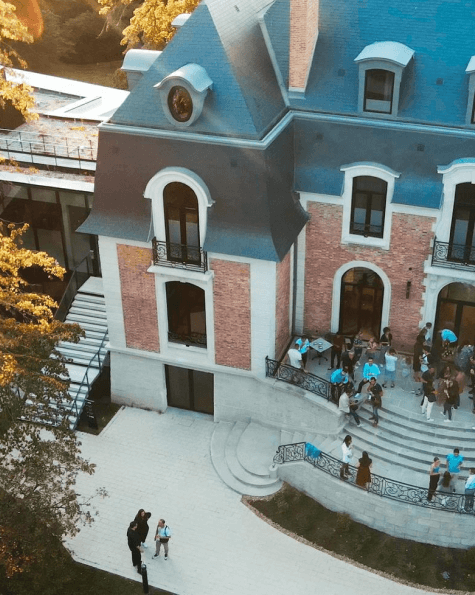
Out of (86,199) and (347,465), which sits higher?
(86,199)

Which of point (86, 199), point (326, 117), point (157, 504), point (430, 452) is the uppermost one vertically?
point (326, 117)

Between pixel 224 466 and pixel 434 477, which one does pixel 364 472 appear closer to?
pixel 434 477

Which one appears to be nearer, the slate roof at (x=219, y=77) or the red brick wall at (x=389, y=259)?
the slate roof at (x=219, y=77)

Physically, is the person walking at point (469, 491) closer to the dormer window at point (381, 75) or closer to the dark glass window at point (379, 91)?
the dormer window at point (381, 75)

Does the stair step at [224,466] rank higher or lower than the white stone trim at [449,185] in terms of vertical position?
lower

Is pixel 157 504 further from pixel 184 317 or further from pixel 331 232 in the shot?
pixel 331 232

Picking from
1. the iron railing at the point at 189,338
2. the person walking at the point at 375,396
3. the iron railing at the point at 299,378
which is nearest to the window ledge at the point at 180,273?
the iron railing at the point at 189,338

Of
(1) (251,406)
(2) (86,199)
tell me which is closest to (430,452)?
(1) (251,406)
